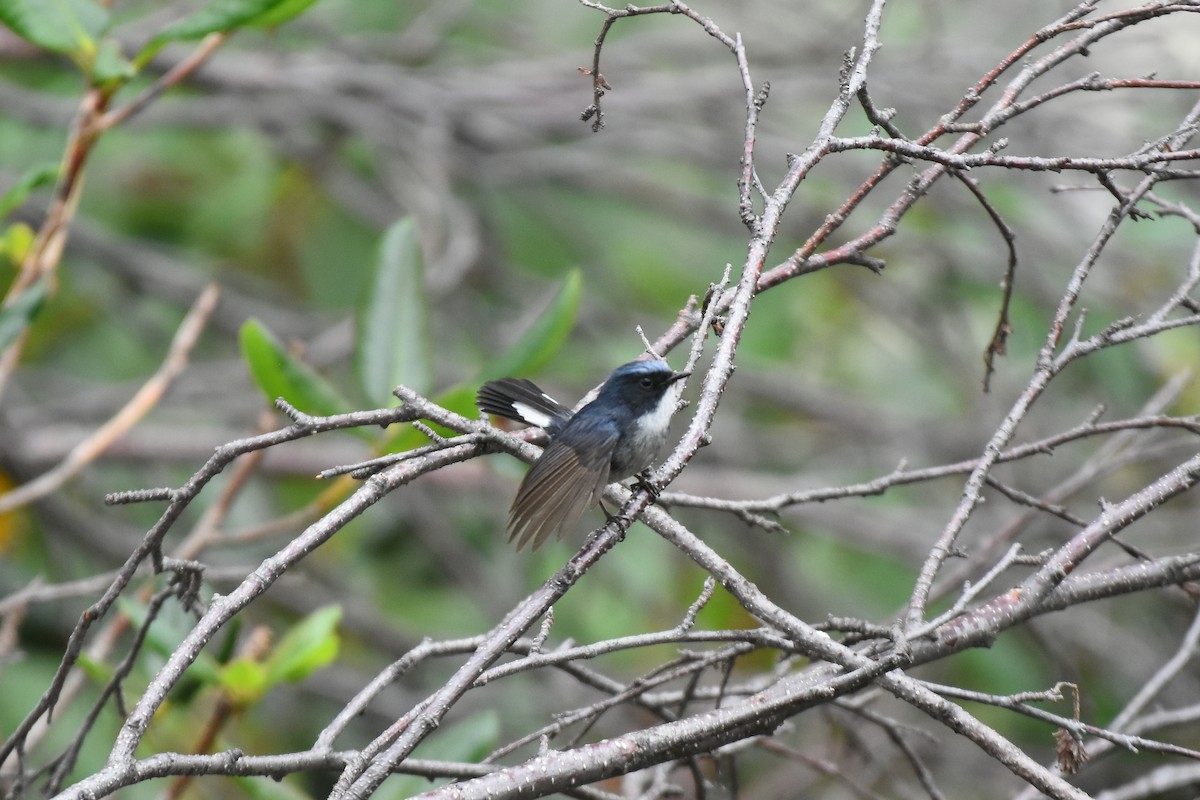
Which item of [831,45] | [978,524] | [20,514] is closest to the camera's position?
[20,514]

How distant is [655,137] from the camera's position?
5223 mm

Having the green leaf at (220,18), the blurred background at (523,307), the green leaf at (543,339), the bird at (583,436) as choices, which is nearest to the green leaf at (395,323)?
the green leaf at (543,339)

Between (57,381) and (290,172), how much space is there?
1428 millimetres

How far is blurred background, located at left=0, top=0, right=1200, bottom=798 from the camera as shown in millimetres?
4434

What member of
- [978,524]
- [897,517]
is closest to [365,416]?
[897,517]

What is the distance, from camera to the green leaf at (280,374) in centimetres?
243

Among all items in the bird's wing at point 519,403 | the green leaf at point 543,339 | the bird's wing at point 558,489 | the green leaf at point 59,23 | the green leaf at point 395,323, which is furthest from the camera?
the green leaf at point 395,323

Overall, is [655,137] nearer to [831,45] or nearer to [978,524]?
[831,45]

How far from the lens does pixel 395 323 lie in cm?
286

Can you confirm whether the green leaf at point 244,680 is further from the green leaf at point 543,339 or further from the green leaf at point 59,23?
the green leaf at point 59,23

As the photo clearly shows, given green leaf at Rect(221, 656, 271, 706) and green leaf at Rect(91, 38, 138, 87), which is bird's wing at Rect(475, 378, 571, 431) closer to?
green leaf at Rect(221, 656, 271, 706)

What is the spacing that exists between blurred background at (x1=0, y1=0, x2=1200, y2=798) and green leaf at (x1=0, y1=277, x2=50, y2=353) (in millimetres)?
1506

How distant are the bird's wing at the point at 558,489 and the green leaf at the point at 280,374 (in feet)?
2.14

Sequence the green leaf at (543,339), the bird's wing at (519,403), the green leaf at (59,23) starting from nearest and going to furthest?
the bird's wing at (519,403) → the green leaf at (59,23) → the green leaf at (543,339)
